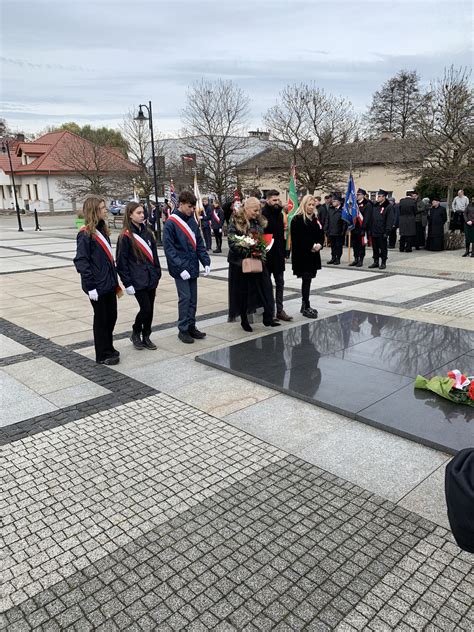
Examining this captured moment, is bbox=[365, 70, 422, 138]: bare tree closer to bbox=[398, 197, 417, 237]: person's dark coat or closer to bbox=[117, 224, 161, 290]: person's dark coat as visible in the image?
bbox=[398, 197, 417, 237]: person's dark coat

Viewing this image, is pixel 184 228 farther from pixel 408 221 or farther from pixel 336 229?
pixel 408 221

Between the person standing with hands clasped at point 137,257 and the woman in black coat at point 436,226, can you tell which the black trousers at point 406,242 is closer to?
the woman in black coat at point 436,226

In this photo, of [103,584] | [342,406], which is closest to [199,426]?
[342,406]

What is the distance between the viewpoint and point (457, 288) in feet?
35.9

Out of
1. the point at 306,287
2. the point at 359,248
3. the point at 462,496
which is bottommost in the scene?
the point at 359,248

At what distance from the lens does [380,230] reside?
45.8 feet

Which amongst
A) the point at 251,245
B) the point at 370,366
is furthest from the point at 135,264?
the point at 370,366

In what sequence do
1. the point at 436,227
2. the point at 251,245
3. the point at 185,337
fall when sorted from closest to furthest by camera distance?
the point at 251,245, the point at 185,337, the point at 436,227

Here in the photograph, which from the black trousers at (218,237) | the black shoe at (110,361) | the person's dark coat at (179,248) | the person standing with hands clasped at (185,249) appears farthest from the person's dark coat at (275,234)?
the black trousers at (218,237)

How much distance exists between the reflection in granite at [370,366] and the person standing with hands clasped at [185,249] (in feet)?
3.10

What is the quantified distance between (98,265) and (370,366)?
3.34m

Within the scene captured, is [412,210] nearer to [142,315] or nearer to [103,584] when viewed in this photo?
[142,315]

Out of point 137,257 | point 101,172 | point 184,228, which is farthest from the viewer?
point 101,172

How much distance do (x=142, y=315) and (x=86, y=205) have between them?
5.21ft
